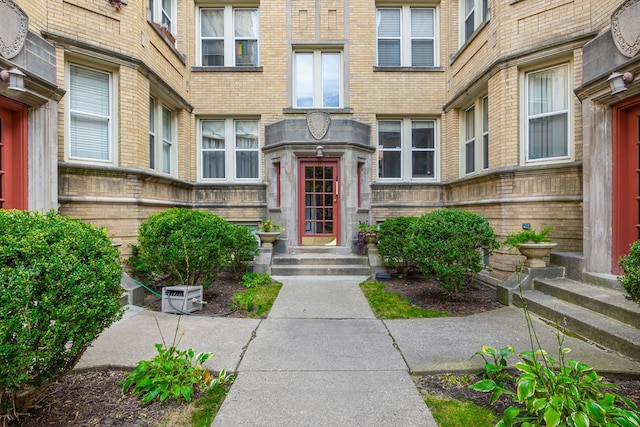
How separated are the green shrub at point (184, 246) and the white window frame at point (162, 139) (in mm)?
3090

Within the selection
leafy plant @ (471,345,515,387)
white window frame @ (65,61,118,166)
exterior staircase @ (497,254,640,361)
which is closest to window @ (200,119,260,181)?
white window frame @ (65,61,118,166)

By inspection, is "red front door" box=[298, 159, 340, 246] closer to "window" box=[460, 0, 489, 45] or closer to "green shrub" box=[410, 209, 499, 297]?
"green shrub" box=[410, 209, 499, 297]

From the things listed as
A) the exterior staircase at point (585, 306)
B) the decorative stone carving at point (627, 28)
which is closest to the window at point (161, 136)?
the exterior staircase at point (585, 306)

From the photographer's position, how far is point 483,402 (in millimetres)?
2842

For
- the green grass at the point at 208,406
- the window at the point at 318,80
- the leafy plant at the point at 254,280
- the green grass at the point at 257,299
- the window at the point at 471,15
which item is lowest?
the green grass at the point at 208,406

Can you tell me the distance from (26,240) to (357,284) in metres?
6.05

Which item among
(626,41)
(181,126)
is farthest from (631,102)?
(181,126)

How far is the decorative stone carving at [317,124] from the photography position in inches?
372

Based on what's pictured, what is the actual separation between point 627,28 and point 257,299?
7.12 meters

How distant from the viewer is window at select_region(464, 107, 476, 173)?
9.16m

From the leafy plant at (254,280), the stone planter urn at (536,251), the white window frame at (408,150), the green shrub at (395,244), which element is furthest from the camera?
the white window frame at (408,150)

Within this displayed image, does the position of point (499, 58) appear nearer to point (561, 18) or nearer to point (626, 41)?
point (561, 18)

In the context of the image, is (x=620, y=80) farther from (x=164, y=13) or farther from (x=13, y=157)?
(x=164, y=13)

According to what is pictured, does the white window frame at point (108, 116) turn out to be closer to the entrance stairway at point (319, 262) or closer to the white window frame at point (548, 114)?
the entrance stairway at point (319, 262)
